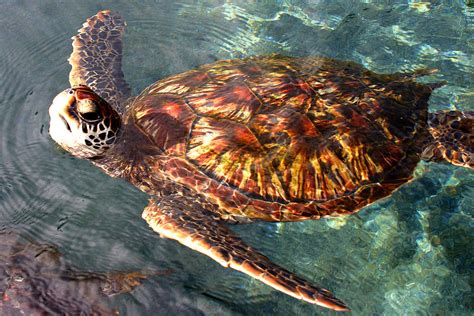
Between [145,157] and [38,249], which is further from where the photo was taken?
[145,157]

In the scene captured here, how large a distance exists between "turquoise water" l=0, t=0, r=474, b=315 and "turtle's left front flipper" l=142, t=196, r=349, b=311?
0.26 meters

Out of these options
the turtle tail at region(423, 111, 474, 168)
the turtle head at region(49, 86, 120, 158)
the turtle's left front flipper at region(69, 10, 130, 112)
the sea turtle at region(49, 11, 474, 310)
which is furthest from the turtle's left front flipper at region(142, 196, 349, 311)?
the turtle tail at region(423, 111, 474, 168)

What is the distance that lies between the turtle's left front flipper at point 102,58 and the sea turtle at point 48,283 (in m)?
1.53

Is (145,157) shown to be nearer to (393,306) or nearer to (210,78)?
(210,78)

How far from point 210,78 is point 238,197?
1.10m

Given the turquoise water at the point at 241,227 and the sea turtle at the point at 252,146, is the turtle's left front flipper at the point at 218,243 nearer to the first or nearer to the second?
the sea turtle at the point at 252,146

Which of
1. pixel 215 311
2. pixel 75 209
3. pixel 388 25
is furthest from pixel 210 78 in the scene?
pixel 388 25

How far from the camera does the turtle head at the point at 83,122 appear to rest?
9.99 feet

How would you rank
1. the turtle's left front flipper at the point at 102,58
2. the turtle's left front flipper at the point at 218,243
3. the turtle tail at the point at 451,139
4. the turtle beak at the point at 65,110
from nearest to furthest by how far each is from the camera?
the turtle's left front flipper at the point at 218,243, the turtle beak at the point at 65,110, the turtle tail at the point at 451,139, the turtle's left front flipper at the point at 102,58

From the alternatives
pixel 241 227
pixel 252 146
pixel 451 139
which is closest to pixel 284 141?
pixel 252 146

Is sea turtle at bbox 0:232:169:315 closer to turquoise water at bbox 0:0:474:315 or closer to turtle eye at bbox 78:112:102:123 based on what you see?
turquoise water at bbox 0:0:474:315

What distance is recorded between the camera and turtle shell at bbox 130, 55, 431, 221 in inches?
122

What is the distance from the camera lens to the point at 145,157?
10.9 ft

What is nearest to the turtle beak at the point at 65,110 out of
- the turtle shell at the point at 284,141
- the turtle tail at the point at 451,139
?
the turtle shell at the point at 284,141
